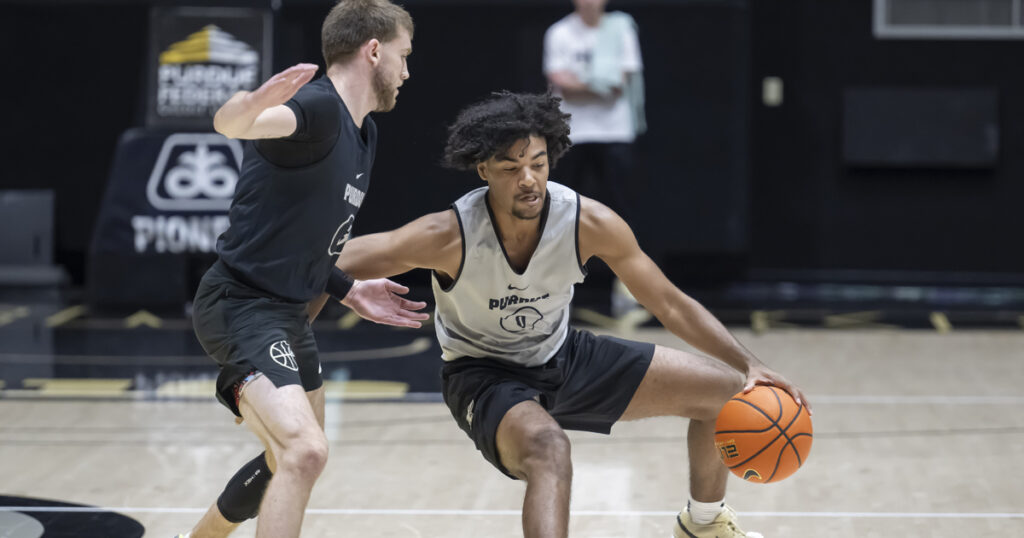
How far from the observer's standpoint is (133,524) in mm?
4488

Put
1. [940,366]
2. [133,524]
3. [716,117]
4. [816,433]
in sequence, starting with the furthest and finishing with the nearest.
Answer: [716,117], [940,366], [816,433], [133,524]

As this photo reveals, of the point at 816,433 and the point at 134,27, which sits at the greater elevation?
the point at 134,27

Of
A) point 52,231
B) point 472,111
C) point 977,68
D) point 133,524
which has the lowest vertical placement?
point 133,524

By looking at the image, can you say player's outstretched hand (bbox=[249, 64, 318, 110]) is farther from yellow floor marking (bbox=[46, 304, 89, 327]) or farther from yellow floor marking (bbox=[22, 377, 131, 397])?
yellow floor marking (bbox=[46, 304, 89, 327])

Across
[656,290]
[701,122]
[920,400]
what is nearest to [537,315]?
[656,290]

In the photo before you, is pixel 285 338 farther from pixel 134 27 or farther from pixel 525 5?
pixel 134 27

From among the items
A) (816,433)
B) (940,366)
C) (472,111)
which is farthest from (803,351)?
(472,111)

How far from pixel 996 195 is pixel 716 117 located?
7.50ft

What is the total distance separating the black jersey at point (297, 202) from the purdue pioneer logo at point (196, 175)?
551 cm

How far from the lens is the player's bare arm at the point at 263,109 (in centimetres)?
316

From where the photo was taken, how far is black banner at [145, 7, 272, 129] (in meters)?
9.37

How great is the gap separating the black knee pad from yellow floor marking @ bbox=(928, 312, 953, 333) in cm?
578

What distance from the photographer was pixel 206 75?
9.38 m

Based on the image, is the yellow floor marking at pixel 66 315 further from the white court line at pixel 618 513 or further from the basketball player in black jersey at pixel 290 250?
the basketball player in black jersey at pixel 290 250
